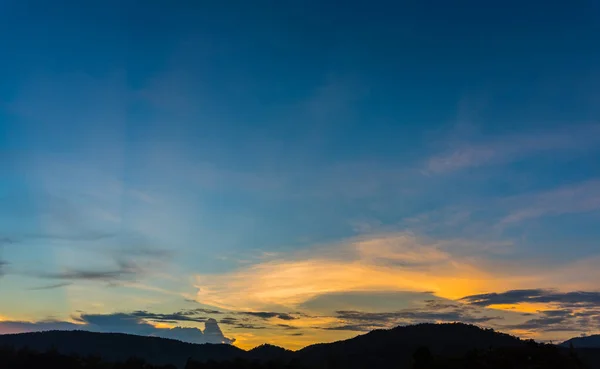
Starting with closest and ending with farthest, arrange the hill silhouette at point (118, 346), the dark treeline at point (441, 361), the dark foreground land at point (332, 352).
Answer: the dark treeline at point (441, 361) < the dark foreground land at point (332, 352) < the hill silhouette at point (118, 346)

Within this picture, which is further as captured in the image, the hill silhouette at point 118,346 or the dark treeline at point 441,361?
the hill silhouette at point 118,346

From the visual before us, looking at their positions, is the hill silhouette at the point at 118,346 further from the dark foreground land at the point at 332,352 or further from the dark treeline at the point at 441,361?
the dark treeline at the point at 441,361

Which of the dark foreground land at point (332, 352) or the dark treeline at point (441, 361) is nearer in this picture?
the dark treeline at point (441, 361)

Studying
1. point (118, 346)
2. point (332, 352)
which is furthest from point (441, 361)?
point (118, 346)

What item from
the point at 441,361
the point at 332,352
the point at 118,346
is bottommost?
the point at 332,352

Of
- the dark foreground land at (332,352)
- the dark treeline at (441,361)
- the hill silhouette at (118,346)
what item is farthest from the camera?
the hill silhouette at (118,346)

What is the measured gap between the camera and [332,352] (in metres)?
157

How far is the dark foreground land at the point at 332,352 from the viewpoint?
7362 centimetres

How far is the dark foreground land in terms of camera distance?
7362 cm

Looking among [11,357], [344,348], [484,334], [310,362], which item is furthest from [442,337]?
[11,357]

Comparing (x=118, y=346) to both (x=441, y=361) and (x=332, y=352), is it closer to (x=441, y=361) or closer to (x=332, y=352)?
(x=332, y=352)

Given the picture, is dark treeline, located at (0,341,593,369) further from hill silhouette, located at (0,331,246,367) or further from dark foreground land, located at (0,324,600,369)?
hill silhouette, located at (0,331,246,367)

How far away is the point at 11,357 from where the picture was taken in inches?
3516

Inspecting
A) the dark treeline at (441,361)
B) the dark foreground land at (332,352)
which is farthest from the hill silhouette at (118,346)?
the dark treeline at (441,361)
